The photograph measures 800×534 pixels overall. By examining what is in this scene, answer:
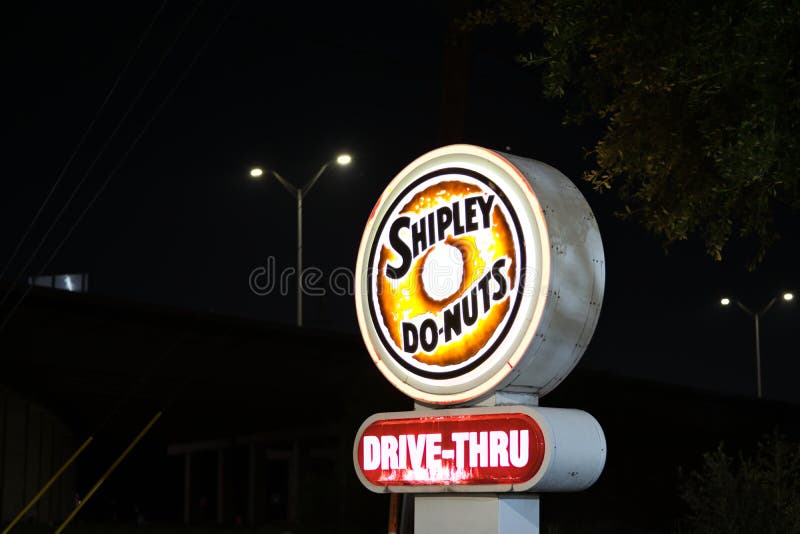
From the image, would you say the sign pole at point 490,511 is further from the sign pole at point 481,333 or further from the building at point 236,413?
the building at point 236,413

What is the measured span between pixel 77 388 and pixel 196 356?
3.59 metres

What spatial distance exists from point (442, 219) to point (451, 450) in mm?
2162

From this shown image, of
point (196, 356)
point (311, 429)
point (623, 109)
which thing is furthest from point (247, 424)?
point (623, 109)

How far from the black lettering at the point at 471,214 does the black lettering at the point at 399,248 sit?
78cm

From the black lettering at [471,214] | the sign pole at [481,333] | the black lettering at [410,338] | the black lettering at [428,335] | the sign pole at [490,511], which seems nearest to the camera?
the sign pole at [481,333]

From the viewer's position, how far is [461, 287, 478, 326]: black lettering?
10.4 m

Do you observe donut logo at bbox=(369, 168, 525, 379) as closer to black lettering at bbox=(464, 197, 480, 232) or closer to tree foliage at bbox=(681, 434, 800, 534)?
black lettering at bbox=(464, 197, 480, 232)

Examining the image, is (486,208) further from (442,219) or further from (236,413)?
(236,413)

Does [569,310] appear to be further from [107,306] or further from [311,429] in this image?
[311,429]

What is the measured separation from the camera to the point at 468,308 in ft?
34.4

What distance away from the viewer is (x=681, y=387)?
181 feet

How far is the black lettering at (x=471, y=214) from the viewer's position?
10594mm

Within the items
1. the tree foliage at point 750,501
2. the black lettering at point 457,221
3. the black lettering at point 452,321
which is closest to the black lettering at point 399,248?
the black lettering at point 457,221

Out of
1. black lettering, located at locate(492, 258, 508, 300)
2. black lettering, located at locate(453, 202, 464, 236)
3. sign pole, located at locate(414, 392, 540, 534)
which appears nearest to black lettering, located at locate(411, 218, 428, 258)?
black lettering, located at locate(453, 202, 464, 236)
